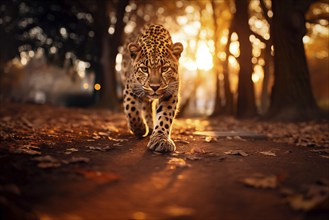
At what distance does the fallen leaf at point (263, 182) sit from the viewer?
3326mm

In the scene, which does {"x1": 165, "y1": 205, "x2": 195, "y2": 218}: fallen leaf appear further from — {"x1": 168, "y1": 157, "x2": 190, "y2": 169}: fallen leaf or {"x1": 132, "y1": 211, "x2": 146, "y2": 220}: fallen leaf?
{"x1": 168, "y1": 157, "x2": 190, "y2": 169}: fallen leaf

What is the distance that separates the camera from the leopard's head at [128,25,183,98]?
18.2 ft

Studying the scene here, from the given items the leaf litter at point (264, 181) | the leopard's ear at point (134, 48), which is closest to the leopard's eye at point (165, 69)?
the leopard's ear at point (134, 48)

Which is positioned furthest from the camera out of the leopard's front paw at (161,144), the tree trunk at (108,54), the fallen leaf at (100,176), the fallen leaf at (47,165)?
the tree trunk at (108,54)

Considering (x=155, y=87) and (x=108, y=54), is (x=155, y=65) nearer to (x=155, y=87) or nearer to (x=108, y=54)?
(x=155, y=87)

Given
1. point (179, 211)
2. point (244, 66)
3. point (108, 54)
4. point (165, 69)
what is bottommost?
point (179, 211)

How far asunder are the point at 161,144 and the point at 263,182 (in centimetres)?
205

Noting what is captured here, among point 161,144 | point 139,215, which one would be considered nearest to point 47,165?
point 139,215

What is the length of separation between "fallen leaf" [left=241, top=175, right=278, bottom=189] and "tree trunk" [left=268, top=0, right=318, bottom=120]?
9087 mm

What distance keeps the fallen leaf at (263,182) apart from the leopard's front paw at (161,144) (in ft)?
5.79


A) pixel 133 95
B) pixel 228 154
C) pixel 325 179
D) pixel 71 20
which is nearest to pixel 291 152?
pixel 228 154

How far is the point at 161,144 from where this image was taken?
514 centimetres

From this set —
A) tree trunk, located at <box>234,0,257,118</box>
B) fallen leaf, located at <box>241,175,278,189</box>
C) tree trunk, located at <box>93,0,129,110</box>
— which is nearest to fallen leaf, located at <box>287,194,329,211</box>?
fallen leaf, located at <box>241,175,278,189</box>

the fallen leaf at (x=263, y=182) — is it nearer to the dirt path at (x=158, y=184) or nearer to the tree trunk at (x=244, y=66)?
the dirt path at (x=158, y=184)
